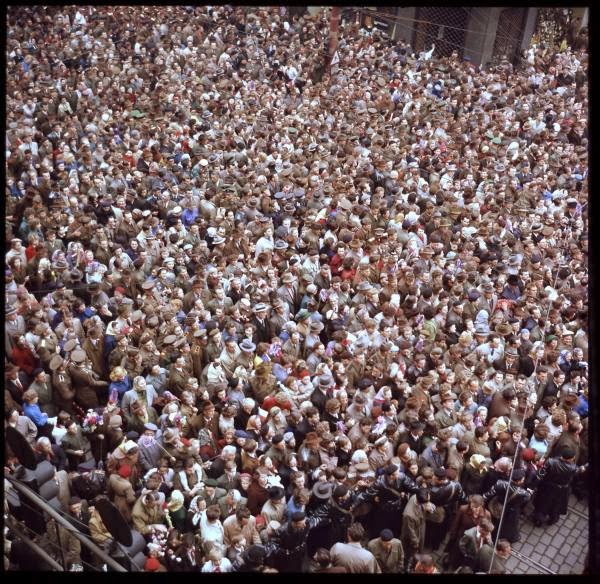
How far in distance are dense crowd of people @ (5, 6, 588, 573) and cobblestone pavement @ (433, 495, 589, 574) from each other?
0.22 meters

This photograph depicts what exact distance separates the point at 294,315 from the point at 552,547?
14.0 feet

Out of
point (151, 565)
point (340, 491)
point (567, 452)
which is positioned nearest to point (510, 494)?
point (567, 452)

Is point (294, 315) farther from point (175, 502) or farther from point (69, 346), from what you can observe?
point (175, 502)

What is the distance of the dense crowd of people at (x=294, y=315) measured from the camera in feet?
21.9

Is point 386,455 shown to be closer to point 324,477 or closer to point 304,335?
point 324,477

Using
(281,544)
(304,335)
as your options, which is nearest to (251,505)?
(281,544)

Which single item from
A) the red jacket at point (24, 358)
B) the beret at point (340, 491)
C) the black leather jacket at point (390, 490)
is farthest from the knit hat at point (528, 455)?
the red jacket at point (24, 358)

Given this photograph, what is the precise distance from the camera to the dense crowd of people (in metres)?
6.67

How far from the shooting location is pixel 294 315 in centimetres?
966

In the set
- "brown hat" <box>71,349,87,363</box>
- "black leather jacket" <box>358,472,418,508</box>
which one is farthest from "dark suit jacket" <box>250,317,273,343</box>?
"black leather jacket" <box>358,472,418,508</box>

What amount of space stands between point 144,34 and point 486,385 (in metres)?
15.0

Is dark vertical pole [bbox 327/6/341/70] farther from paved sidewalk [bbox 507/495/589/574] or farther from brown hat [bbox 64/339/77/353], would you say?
paved sidewalk [bbox 507/495/589/574]

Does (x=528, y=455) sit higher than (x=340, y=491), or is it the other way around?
(x=528, y=455)

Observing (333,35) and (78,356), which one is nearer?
(78,356)
